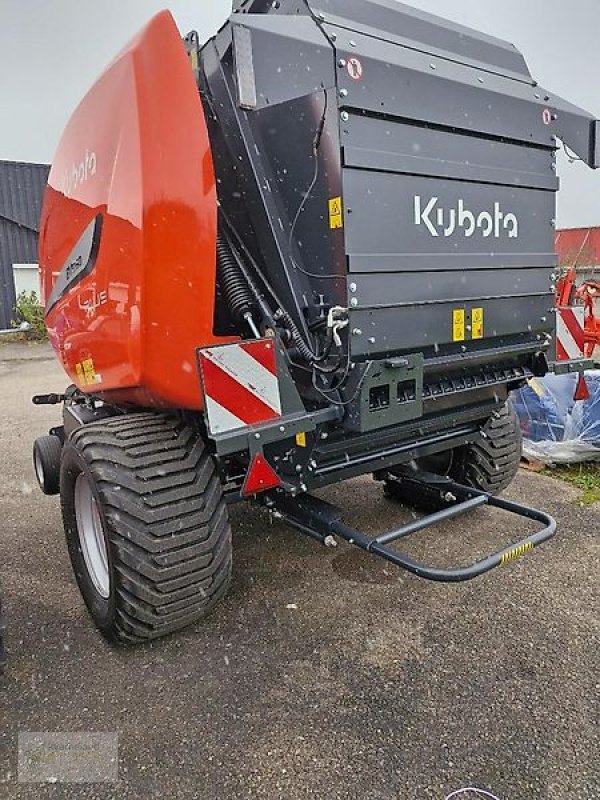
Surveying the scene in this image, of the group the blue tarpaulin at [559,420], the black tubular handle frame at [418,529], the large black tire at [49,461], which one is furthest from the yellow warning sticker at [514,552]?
the large black tire at [49,461]

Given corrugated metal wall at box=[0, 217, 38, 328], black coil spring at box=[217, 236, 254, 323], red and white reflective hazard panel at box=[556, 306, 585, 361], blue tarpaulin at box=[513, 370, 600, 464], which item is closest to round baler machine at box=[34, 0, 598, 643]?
black coil spring at box=[217, 236, 254, 323]

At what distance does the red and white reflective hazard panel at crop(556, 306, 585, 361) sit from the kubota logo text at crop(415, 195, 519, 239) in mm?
808

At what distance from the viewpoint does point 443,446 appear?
129 inches

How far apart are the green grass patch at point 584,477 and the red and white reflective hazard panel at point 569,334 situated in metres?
1.06

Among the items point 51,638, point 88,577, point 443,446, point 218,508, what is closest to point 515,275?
point 443,446

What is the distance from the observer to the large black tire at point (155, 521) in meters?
2.38

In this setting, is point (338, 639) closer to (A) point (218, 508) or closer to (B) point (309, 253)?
(A) point (218, 508)

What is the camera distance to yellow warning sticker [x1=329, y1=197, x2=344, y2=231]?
7.54 feet

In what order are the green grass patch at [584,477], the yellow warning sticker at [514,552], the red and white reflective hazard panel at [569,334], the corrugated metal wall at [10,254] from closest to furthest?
the yellow warning sticker at [514,552], the red and white reflective hazard panel at [569,334], the green grass patch at [584,477], the corrugated metal wall at [10,254]

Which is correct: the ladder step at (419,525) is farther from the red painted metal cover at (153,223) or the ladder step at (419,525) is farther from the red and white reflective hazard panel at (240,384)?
the red painted metal cover at (153,223)

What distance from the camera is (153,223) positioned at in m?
2.19

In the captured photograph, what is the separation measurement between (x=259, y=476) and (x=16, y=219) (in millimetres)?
15218

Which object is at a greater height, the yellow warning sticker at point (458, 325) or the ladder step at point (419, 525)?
the yellow warning sticker at point (458, 325)

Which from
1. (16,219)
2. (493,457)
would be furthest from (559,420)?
(16,219)
